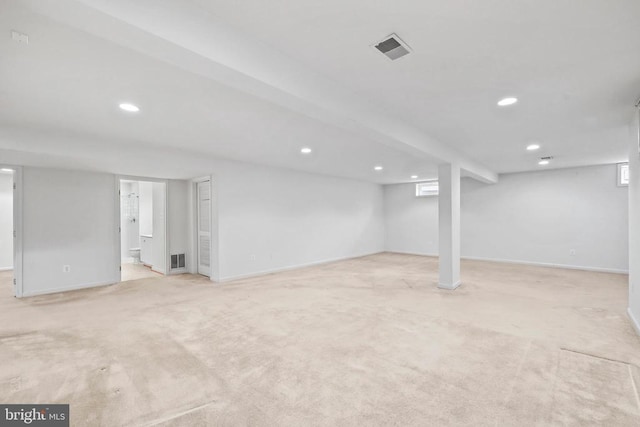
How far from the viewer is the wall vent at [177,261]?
253 inches

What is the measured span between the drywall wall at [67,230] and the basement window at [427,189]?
8.01 meters

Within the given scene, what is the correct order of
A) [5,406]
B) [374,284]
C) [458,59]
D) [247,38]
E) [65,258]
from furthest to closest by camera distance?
[374,284] < [65,258] < [458,59] < [5,406] < [247,38]

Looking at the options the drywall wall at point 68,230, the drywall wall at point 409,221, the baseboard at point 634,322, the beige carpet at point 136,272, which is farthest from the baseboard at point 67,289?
the drywall wall at point 409,221

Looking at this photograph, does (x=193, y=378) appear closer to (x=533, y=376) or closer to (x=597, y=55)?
(x=533, y=376)

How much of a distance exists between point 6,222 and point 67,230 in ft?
11.8

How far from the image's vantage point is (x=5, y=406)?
1.96 metres

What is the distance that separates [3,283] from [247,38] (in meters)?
7.08

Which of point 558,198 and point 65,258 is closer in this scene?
point 65,258

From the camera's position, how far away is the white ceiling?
62.3 inches

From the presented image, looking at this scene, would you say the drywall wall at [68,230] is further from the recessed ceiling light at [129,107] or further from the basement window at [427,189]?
the basement window at [427,189]

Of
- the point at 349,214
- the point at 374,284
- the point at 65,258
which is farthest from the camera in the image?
the point at 349,214

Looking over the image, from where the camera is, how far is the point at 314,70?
7.42ft

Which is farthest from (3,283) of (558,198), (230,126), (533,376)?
(558,198)

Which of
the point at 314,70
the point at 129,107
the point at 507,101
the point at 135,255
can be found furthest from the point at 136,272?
the point at 507,101
